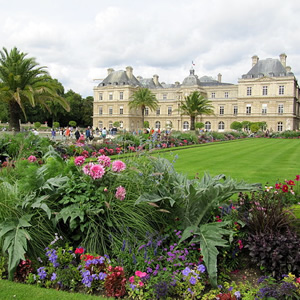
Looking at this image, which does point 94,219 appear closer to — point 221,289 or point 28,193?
point 28,193

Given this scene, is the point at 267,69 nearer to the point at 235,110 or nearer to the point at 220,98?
the point at 235,110

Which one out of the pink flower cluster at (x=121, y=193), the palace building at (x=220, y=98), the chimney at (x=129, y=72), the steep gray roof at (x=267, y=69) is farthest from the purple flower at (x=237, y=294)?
the chimney at (x=129, y=72)

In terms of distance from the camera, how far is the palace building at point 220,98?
61469 millimetres

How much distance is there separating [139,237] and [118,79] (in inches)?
2870

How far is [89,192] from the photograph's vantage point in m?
3.47

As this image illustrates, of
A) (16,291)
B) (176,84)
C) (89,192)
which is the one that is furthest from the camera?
(176,84)

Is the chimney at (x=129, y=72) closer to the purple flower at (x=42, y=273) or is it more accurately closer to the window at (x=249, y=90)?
the window at (x=249, y=90)

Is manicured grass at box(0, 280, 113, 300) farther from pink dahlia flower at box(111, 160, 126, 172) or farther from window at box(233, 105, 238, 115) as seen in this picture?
window at box(233, 105, 238, 115)

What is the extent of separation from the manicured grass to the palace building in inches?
2142

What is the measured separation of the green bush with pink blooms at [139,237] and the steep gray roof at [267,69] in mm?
64862

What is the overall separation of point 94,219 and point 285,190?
2811 mm

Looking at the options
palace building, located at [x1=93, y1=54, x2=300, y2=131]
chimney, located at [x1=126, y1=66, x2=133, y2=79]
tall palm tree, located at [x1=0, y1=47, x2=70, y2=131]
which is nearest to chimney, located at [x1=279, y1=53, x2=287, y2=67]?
palace building, located at [x1=93, y1=54, x2=300, y2=131]

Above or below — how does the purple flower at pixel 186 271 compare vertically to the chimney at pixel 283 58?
below

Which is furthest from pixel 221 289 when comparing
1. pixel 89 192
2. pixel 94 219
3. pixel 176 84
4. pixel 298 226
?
pixel 176 84
